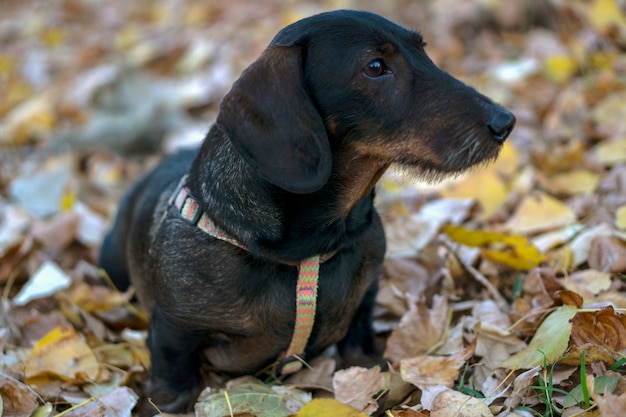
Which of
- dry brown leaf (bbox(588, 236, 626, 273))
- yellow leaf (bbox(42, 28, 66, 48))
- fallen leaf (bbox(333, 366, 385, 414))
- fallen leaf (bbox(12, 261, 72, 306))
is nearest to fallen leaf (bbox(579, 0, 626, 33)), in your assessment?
dry brown leaf (bbox(588, 236, 626, 273))

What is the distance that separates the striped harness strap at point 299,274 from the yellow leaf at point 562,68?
12.0ft

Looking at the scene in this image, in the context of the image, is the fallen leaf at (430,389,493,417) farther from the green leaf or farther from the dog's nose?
the dog's nose

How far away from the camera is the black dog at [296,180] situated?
→ 109 inches

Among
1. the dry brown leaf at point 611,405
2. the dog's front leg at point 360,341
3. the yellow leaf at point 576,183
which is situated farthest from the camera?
the yellow leaf at point 576,183

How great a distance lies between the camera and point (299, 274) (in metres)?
3.04

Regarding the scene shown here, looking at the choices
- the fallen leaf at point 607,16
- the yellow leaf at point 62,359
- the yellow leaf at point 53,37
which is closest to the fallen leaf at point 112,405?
the yellow leaf at point 62,359

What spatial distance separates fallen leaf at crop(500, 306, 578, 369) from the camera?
2777 millimetres

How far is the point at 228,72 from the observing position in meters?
8.02

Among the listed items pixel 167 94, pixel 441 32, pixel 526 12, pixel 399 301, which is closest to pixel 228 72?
pixel 167 94

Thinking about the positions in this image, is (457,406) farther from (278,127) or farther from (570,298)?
(278,127)

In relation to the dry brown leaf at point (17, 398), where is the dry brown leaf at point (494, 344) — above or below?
above

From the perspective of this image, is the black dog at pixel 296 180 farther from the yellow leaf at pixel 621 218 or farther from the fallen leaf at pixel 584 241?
the yellow leaf at pixel 621 218

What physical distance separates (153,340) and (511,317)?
1592mm

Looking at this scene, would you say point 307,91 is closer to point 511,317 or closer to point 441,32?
point 511,317
